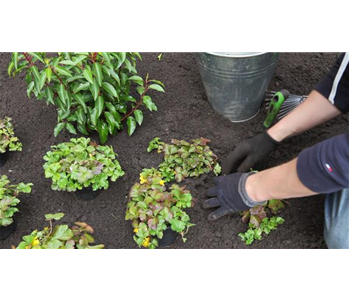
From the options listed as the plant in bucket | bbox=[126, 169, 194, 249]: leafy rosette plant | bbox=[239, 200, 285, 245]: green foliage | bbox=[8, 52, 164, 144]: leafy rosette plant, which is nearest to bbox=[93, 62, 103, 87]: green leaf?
bbox=[8, 52, 164, 144]: leafy rosette plant

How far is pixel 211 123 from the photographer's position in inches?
104

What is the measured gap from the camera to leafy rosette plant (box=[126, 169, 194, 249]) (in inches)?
74.7

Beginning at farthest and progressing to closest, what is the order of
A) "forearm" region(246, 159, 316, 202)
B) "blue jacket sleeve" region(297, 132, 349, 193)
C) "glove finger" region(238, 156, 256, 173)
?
"glove finger" region(238, 156, 256, 173)
"forearm" region(246, 159, 316, 202)
"blue jacket sleeve" region(297, 132, 349, 193)

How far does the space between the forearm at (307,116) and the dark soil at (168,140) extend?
0.33 m

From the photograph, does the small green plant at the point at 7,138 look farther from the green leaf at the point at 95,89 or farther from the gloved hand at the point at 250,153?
the gloved hand at the point at 250,153

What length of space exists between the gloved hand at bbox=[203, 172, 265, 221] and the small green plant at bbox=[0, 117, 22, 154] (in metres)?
1.31

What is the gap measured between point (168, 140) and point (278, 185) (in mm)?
1100

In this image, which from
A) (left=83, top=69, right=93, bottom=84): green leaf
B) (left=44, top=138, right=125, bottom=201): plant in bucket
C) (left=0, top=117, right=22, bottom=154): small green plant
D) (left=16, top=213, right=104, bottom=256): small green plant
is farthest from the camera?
(left=0, top=117, right=22, bottom=154): small green plant

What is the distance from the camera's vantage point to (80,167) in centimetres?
202

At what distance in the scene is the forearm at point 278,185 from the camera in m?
1.49

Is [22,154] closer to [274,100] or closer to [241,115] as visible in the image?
[241,115]

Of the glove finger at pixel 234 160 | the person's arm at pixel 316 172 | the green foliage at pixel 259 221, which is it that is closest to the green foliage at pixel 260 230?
the green foliage at pixel 259 221

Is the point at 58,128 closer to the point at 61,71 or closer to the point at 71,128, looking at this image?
the point at 71,128

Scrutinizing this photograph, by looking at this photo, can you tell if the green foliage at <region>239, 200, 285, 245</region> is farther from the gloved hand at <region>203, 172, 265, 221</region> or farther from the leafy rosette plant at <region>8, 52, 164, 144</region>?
the leafy rosette plant at <region>8, 52, 164, 144</region>
